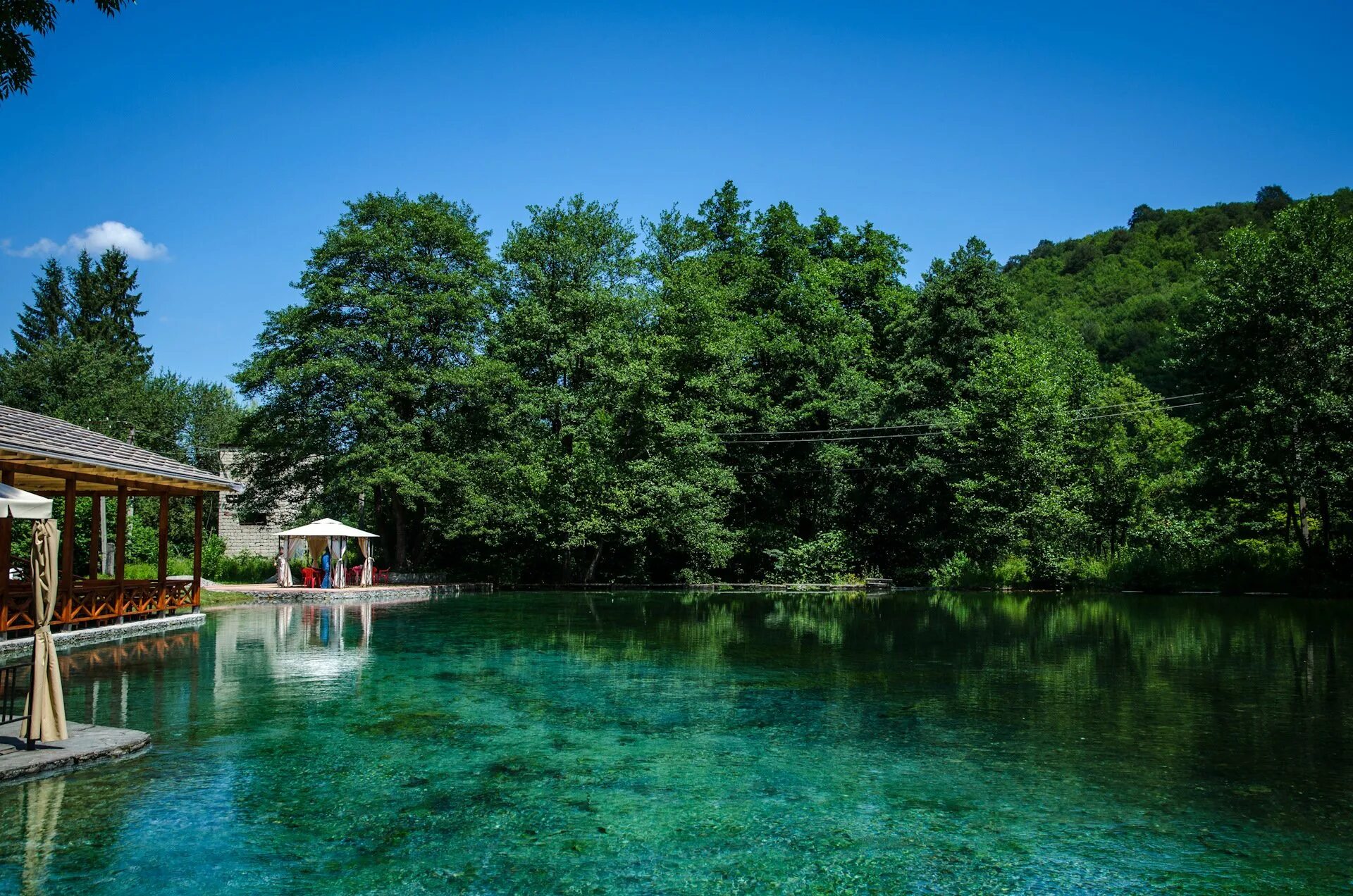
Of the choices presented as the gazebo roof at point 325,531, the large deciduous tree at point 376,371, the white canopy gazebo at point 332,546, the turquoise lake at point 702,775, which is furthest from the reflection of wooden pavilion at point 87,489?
the large deciduous tree at point 376,371

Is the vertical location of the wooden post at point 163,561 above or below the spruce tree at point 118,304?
below

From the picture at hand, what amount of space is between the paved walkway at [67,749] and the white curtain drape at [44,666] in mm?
134

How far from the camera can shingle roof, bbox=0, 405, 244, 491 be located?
1326 cm

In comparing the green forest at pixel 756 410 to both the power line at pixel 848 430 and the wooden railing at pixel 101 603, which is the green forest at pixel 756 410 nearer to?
the power line at pixel 848 430

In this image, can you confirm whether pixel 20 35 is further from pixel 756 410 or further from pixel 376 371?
pixel 756 410

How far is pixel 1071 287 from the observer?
56.8m

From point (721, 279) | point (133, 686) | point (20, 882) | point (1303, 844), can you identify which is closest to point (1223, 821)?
point (1303, 844)

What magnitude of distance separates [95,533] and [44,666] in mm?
17436

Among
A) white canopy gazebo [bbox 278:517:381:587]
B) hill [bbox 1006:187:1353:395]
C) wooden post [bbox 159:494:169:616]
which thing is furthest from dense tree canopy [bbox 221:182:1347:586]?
wooden post [bbox 159:494:169:616]

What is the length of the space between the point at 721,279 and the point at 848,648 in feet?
86.7

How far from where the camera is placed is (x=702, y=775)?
6934 mm

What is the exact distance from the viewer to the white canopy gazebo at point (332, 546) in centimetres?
2683

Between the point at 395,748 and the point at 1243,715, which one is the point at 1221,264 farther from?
the point at 395,748

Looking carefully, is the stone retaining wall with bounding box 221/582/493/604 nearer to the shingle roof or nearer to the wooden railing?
the wooden railing
